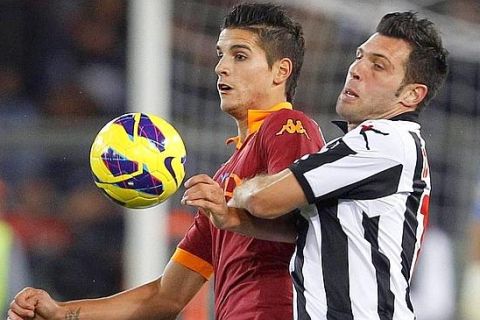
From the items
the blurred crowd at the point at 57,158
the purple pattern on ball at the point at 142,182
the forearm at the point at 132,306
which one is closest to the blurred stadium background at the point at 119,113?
the blurred crowd at the point at 57,158

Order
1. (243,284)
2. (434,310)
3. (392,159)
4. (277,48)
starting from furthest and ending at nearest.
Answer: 1. (434,310)
2. (277,48)
3. (243,284)
4. (392,159)

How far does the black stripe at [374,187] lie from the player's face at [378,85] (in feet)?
0.94

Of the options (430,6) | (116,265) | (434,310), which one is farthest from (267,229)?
(430,6)

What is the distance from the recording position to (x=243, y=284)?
14.4 ft

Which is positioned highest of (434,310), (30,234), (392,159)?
(392,159)

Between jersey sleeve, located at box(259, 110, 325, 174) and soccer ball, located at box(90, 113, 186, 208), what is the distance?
0.32m

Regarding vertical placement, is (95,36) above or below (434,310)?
above

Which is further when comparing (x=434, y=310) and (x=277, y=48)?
(x=434, y=310)

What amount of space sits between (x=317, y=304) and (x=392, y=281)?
244mm

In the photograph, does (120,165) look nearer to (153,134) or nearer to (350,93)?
(153,134)

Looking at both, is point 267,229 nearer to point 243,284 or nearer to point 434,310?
point 243,284

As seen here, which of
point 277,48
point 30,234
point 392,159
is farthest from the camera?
point 30,234

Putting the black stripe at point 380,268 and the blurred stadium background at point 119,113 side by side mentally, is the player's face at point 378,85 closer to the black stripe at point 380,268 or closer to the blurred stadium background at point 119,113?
the black stripe at point 380,268

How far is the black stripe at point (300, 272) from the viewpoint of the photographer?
13.5 ft
